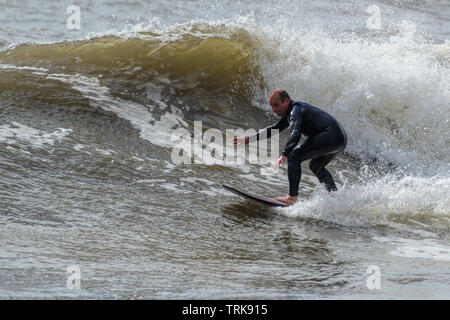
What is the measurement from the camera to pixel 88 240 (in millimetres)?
5926

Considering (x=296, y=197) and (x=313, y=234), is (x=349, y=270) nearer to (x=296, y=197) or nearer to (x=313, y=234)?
(x=313, y=234)

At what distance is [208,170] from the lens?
8.97m

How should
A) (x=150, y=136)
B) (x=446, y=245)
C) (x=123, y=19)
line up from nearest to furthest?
(x=446, y=245) < (x=150, y=136) < (x=123, y=19)

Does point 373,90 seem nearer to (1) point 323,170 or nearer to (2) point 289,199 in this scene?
(1) point 323,170

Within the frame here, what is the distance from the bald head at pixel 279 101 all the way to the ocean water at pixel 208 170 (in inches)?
44.2

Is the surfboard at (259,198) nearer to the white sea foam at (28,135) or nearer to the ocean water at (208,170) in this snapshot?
the ocean water at (208,170)

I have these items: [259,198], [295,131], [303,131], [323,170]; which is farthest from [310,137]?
[259,198]

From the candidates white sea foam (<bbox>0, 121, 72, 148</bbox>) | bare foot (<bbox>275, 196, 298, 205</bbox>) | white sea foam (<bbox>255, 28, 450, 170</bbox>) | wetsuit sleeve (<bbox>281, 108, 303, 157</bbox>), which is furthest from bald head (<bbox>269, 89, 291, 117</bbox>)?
white sea foam (<bbox>255, 28, 450, 170</bbox>)

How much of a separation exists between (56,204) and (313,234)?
110 inches

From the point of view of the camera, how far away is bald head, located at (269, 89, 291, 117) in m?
7.57

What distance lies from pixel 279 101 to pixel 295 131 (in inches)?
16.9

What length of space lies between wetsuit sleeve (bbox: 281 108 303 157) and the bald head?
0.52 feet

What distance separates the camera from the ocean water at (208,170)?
207 inches

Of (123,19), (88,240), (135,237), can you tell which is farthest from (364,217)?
(123,19)
